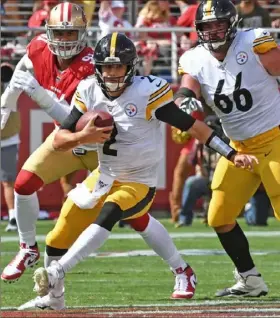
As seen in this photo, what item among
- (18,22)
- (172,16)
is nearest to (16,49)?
(18,22)

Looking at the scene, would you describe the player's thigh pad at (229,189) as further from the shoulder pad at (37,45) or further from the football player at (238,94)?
the shoulder pad at (37,45)

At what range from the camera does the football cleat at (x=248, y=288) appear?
23.6 ft

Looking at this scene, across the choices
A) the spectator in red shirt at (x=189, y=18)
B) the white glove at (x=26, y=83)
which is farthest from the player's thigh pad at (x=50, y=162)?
the spectator in red shirt at (x=189, y=18)

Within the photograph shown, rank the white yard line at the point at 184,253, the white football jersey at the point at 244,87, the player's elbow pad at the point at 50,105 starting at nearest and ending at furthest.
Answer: the white football jersey at the point at 244,87 → the player's elbow pad at the point at 50,105 → the white yard line at the point at 184,253

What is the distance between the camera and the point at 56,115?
7398 millimetres

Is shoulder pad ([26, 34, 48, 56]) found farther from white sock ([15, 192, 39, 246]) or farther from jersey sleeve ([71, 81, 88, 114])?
jersey sleeve ([71, 81, 88, 114])

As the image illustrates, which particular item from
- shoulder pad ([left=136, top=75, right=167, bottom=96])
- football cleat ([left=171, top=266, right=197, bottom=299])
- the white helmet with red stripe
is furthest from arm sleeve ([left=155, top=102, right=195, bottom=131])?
the white helmet with red stripe

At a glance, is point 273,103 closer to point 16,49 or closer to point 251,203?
point 251,203

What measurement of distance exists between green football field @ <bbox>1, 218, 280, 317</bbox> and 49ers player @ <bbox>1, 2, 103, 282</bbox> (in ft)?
1.48

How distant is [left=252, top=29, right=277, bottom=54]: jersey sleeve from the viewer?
7.01 m

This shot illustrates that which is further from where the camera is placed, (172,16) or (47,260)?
(172,16)

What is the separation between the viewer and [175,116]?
655 cm

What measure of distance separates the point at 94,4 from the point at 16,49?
1.24 m

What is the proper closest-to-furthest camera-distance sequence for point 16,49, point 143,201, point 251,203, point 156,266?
point 143,201 < point 156,266 < point 251,203 < point 16,49
